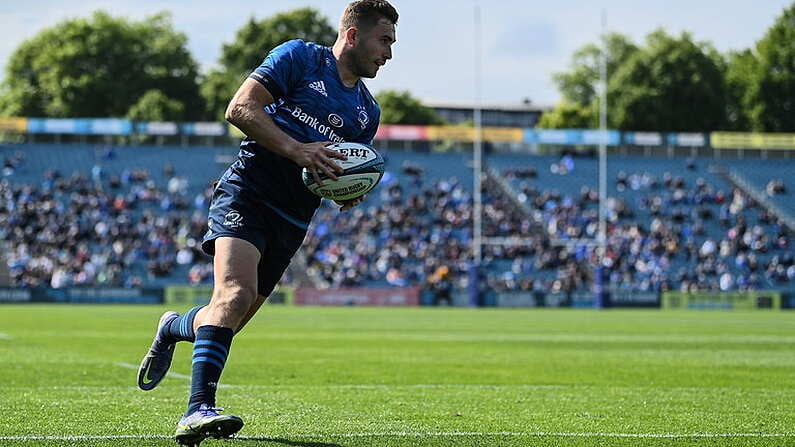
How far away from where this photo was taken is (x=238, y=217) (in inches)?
279

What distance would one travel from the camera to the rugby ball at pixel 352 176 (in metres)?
7.03

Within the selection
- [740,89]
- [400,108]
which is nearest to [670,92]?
[740,89]

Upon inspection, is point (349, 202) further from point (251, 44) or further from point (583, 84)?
point (583, 84)

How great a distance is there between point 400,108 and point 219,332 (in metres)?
91.0

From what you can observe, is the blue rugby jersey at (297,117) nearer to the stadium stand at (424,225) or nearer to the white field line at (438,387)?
the white field line at (438,387)

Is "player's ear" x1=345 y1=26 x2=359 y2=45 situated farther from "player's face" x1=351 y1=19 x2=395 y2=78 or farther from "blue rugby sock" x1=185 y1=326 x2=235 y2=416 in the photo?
"blue rugby sock" x1=185 y1=326 x2=235 y2=416

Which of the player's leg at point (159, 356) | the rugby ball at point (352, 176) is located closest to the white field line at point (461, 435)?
the player's leg at point (159, 356)

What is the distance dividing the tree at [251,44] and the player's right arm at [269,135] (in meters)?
82.5

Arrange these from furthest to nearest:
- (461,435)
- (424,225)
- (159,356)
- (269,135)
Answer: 1. (424,225)
2. (159,356)
3. (461,435)
4. (269,135)

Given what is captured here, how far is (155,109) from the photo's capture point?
86.8 m

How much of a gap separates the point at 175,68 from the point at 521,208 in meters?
46.2

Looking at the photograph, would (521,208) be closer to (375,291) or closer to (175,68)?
(375,291)

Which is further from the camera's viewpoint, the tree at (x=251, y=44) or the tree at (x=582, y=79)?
the tree at (x=582, y=79)

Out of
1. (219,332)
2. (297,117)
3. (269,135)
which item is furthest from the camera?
(297,117)
